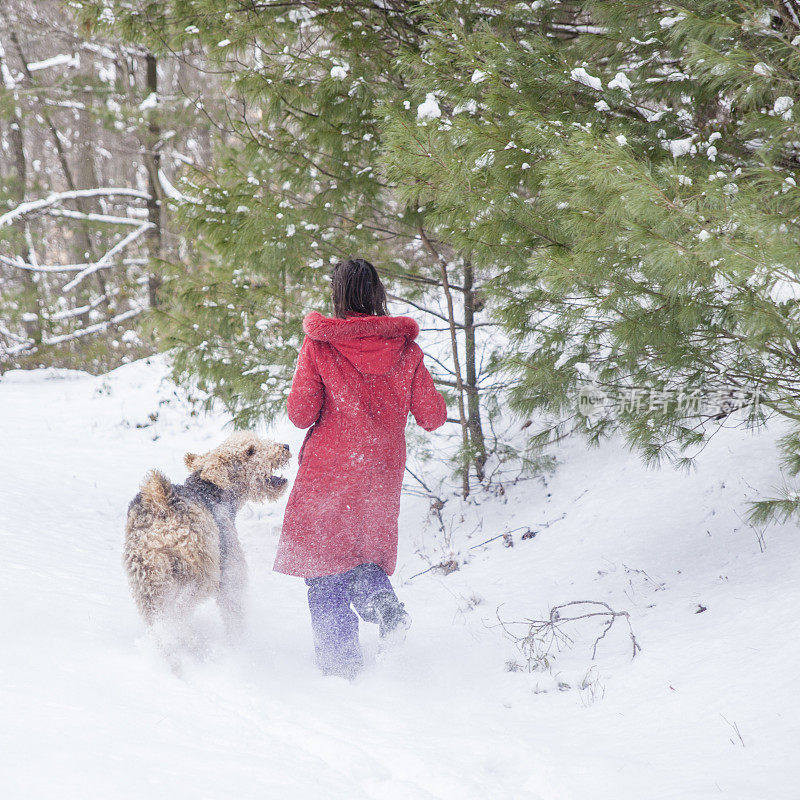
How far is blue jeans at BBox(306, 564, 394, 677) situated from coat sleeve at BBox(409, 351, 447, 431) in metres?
0.82

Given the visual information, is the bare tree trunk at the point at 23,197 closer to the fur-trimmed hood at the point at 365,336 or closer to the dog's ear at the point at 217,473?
the dog's ear at the point at 217,473

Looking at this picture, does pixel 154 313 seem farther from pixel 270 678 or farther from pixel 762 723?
pixel 762 723

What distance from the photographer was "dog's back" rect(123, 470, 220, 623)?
3.12m

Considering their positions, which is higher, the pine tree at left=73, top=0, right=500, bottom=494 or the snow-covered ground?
the pine tree at left=73, top=0, right=500, bottom=494

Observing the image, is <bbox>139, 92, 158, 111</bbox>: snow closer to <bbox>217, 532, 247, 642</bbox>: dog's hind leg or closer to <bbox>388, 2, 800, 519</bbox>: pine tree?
<bbox>388, 2, 800, 519</bbox>: pine tree

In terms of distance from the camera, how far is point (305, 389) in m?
3.13

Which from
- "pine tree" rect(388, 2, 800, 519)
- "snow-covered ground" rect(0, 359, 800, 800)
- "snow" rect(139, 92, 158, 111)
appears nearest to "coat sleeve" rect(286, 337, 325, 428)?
"pine tree" rect(388, 2, 800, 519)

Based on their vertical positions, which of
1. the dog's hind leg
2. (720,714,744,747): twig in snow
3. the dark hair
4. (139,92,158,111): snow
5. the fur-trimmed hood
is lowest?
the dog's hind leg

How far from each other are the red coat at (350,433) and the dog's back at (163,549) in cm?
42

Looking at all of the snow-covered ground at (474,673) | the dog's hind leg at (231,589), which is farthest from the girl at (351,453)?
the dog's hind leg at (231,589)

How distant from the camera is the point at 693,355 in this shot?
3.49 meters

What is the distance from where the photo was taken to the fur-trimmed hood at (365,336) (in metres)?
3.11

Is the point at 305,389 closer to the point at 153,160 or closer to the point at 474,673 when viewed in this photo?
the point at 474,673

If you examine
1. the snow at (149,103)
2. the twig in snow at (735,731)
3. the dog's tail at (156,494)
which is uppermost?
the snow at (149,103)
